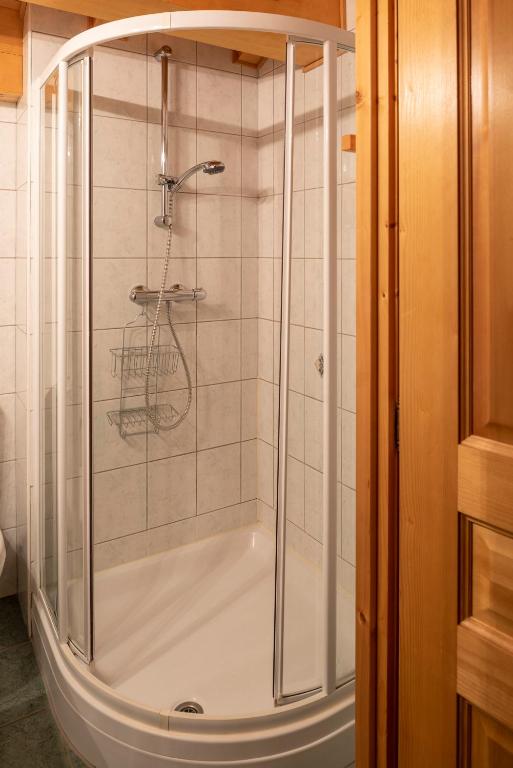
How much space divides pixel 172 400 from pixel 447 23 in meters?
1.73

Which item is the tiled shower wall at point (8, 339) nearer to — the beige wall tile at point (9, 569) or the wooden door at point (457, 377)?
the beige wall tile at point (9, 569)

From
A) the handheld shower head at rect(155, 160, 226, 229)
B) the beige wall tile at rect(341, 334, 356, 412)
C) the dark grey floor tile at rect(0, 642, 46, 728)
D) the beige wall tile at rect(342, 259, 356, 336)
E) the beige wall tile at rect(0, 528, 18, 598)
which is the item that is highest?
the handheld shower head at rect(155, 160, 226, 229)

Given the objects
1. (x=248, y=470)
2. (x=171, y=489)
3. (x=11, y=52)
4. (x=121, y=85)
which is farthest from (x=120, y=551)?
(x=11, y=52)

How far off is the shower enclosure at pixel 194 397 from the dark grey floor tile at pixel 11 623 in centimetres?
28

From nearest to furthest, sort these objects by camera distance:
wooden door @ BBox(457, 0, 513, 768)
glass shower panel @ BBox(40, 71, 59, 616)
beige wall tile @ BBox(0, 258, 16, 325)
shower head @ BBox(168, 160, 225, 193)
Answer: wooden door @ BBox(457, 0, 513, 768) → glass shower panel @ BBox(40, 71, 59, 616) → shower head @ BBox(168, 160, 225, 193) → beige wall tile @ BBox(0, 258, 16, 325)

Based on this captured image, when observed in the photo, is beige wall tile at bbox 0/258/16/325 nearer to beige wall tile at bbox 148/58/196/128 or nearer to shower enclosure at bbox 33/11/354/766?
shower enclosure at bbox 33/11/354/766

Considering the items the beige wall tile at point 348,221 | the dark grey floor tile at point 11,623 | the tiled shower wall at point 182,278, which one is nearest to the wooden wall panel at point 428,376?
the beige wall tile at point 348,221

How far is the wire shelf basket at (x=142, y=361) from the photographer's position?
202cm

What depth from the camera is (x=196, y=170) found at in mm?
2172

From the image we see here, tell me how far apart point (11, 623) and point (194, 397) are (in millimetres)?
1133

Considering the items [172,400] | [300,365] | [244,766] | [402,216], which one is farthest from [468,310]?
[172,400]

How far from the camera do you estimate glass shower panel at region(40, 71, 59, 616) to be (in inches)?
70.5

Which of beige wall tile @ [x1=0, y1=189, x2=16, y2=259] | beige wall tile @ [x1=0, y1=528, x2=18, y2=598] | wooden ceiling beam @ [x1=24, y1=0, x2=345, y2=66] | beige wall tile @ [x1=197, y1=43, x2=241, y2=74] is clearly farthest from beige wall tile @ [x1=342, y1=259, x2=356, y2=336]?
beige wall tile @ [x1=0, y1=528, x2=18, y2=598]

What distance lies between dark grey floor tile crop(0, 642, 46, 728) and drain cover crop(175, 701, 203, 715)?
50 cm
